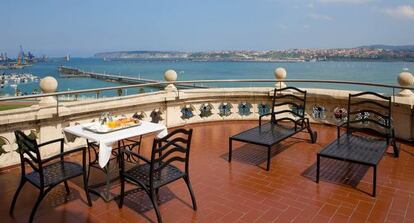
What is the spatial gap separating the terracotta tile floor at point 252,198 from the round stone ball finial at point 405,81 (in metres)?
1.54

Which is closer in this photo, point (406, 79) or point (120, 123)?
point (120, 123)

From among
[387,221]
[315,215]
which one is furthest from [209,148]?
[387,221]

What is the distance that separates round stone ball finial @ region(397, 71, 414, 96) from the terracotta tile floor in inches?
60.5

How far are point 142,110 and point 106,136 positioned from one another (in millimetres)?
3099

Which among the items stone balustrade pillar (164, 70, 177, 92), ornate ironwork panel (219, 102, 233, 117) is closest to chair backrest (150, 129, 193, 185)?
stone balustrade pillar (164, 70, 177, 92)

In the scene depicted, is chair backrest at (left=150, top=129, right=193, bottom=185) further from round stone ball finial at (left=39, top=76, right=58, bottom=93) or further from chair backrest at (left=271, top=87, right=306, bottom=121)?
chair backrest at (left=271, top=87, right=306, bottom=121)

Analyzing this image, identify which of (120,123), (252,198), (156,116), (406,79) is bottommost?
(252,198)

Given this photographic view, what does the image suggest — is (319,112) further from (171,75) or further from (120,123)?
(120,123)

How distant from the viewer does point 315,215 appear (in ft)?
11.1

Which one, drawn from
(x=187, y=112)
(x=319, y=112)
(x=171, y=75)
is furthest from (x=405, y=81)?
(x=171, y=75)

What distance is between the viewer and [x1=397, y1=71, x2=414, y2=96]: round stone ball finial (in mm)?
5990

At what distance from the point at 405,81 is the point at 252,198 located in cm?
425

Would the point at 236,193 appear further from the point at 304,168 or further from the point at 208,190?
the point at 304,168

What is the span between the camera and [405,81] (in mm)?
6066
